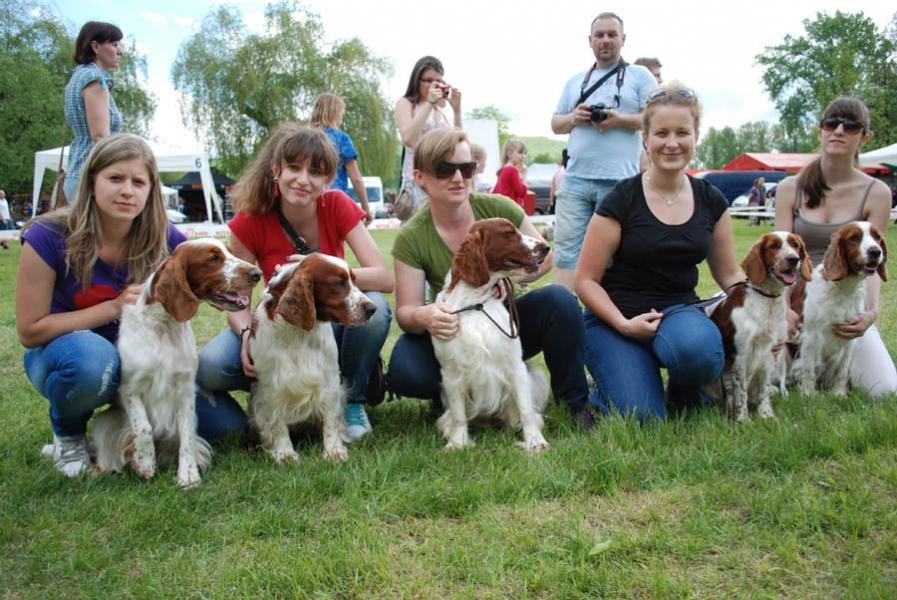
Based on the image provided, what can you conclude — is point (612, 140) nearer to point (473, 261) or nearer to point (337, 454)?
point (473, 261)

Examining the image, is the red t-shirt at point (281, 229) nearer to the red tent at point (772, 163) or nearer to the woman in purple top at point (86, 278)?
the woman in purple top at point (86, 278)

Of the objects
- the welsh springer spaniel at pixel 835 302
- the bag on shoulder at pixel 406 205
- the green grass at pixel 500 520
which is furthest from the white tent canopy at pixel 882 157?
the green grass at pixel 500 520

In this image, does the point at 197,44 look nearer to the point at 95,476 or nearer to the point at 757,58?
the point at 95,476

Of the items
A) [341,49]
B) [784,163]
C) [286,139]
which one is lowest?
[784,163]

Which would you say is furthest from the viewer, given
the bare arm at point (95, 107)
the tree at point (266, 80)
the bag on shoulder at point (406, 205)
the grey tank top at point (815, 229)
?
the tree at point (266, 80)

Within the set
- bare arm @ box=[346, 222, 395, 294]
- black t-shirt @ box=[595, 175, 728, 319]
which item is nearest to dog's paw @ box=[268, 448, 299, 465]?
bare arm @ box=[346, 222, 395, 294]

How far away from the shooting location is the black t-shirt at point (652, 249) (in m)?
3.42

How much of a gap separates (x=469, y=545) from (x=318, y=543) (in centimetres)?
48

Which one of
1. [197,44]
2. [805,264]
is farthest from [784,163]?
[805,264]

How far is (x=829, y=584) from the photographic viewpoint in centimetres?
198

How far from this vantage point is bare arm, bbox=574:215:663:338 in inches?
135

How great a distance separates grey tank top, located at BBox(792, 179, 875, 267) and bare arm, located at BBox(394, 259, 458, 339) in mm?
2147

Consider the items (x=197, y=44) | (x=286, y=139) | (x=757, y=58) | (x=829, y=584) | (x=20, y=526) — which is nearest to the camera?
(x=829, y=584)

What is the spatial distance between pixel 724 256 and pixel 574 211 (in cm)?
179
